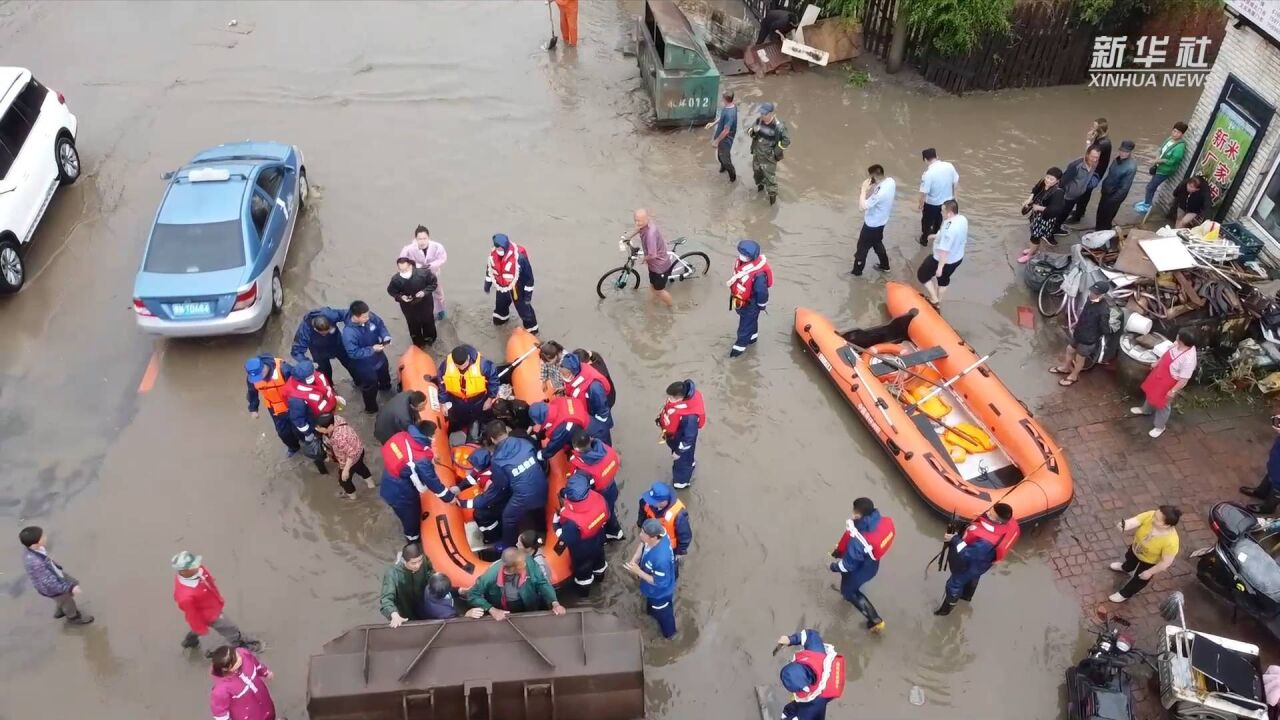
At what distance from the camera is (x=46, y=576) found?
7.35 m

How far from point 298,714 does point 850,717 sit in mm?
4633

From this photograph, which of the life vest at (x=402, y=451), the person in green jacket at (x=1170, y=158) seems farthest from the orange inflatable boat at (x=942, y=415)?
the life vest at (x=402, y=451)

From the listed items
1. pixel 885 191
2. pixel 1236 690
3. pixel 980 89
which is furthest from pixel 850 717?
pixel 980 89

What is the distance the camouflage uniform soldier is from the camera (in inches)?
472

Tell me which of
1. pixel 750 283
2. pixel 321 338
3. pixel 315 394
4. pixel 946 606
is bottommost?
pixel 946 606

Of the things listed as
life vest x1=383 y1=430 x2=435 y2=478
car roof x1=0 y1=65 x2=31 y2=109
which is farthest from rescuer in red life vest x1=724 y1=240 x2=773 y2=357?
car roof x1=0 y1=65 x2=31 y2=109

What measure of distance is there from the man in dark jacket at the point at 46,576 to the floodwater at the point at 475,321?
0.38 m

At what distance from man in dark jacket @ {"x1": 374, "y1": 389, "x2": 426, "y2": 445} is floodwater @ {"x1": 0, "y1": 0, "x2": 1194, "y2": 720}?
3.47 feet

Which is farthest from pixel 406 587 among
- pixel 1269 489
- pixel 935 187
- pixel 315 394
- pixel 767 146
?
pixel 1269 489

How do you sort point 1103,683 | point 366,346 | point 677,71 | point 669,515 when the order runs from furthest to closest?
point 677,71 < point 366,346 < point 669,515 < point 1103,683

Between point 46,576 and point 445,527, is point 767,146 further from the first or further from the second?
point 46,576

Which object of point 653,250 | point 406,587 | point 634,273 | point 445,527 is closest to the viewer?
point 406,587

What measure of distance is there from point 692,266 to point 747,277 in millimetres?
2077

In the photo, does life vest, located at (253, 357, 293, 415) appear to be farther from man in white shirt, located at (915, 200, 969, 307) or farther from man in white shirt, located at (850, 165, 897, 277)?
man in white shirt, located at (915, 200, 969, 307)
